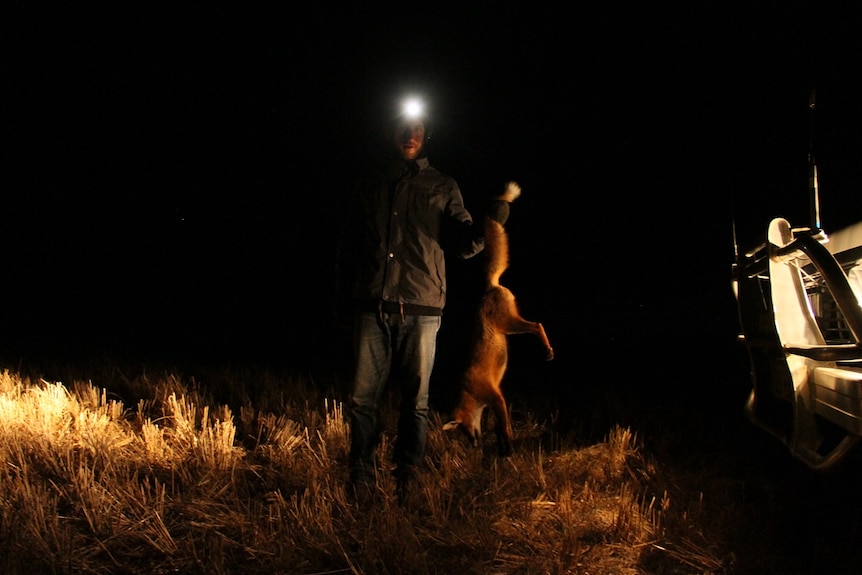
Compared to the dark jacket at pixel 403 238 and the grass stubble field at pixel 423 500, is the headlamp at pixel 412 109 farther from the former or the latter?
the grass stubble field at pixel 423 500

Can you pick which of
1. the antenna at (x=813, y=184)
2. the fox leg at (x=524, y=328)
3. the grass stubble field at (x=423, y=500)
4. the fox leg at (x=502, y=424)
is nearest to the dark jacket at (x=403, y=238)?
the fox leg at (x=524, y=328)

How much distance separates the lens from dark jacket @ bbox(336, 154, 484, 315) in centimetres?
344

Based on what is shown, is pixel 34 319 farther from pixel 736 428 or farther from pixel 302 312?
pixel 736 428

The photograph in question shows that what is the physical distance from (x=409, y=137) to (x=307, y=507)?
2.05m

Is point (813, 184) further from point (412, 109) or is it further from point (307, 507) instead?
point (307, 507)

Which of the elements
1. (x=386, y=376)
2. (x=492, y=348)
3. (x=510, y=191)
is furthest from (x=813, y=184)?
(x=386, y=376)

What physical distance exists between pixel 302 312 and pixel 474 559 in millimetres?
10594

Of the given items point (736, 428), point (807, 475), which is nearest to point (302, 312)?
point (736, 428)

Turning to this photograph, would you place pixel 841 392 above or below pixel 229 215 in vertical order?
below

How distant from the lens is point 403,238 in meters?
3.48

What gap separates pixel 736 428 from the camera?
4.51 metres

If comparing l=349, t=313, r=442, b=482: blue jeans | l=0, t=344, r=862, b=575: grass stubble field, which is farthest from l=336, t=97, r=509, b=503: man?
l=0, t=344, r=862, b=575: grass stubble field

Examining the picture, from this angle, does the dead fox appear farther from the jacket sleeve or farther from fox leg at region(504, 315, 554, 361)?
the jacket sleeve

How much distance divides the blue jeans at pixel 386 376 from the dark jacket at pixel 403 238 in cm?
9
